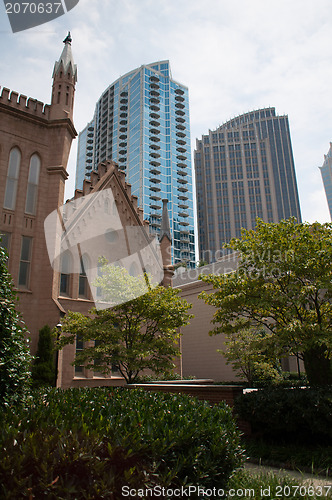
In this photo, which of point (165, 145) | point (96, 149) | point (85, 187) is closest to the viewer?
point (85, 187)

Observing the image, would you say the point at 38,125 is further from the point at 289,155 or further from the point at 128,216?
the point at 289,155

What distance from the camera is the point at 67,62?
82.4 ft

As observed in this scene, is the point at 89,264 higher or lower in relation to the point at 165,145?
lower

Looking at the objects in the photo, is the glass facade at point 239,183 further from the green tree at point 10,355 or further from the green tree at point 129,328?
the green tree at point 10,355

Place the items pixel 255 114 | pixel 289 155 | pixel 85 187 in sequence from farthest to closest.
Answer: pixel 255 114
pixel 289 155
pixel 85 187

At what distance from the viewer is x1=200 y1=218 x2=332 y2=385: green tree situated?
1177 centimetres

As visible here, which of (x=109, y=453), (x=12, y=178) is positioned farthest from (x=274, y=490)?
(x=12, y=178)

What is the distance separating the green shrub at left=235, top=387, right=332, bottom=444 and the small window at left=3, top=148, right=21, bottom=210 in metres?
17.7

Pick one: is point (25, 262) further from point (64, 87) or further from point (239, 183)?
point (239, 183)

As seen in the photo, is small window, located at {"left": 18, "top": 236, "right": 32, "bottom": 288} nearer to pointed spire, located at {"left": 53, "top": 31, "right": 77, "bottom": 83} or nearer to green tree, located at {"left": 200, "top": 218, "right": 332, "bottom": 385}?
pointed spire, located at {"left": 53, "top": 31, "right": 77, "bottom": 83}

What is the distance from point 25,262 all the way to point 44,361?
6100 millimetres

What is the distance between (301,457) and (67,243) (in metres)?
19.5

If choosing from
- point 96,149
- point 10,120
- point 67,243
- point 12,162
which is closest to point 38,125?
point 10,120

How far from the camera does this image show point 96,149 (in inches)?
5217
